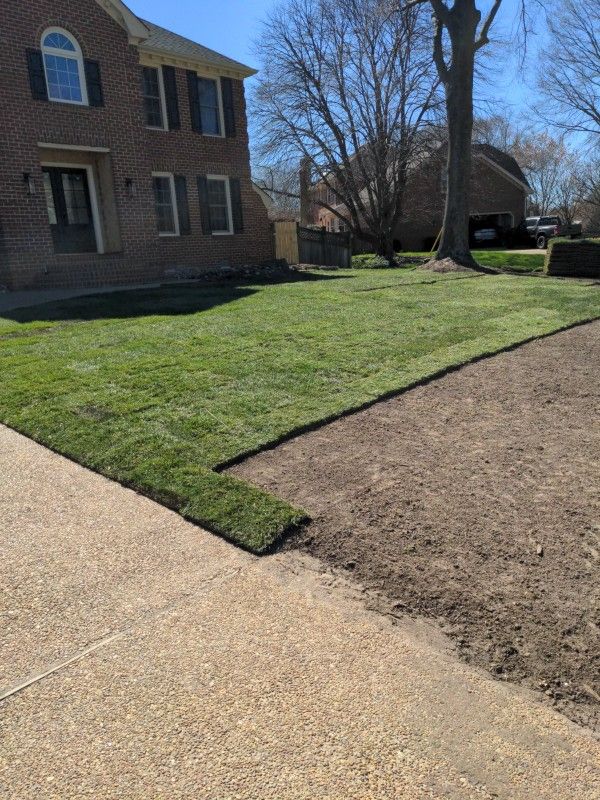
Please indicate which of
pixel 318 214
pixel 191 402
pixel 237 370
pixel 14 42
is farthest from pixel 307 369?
pixel 318 214

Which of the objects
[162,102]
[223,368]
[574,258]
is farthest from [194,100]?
[223,368]

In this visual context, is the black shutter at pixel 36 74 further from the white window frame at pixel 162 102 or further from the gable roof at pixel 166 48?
the white window frame at pixel 162 102

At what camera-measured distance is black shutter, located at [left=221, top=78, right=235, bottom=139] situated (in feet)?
59.2

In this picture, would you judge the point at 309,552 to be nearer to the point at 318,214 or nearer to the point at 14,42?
the point at 14,42

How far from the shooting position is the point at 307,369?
5.49m

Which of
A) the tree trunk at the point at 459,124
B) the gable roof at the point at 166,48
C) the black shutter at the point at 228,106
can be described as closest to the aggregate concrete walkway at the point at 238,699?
the tree trunk at the point at 459,124

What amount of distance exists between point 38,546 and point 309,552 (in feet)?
4.38

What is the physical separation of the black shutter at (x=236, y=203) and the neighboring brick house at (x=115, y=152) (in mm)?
30

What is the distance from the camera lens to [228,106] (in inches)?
714

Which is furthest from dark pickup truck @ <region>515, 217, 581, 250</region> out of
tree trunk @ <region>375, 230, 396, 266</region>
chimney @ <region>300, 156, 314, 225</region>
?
tree trunk @ <region>375, 230, 396, 266</region>

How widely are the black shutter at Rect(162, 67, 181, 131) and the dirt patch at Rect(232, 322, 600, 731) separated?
48.5 ft

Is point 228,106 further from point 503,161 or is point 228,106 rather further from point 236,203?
point 503,161

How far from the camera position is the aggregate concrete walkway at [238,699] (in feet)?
5.61

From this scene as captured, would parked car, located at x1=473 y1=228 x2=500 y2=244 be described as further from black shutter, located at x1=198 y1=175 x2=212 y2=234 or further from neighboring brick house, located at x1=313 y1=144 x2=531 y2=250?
black shutter, located at x1=198 y1=175 x2=212 y2=234
